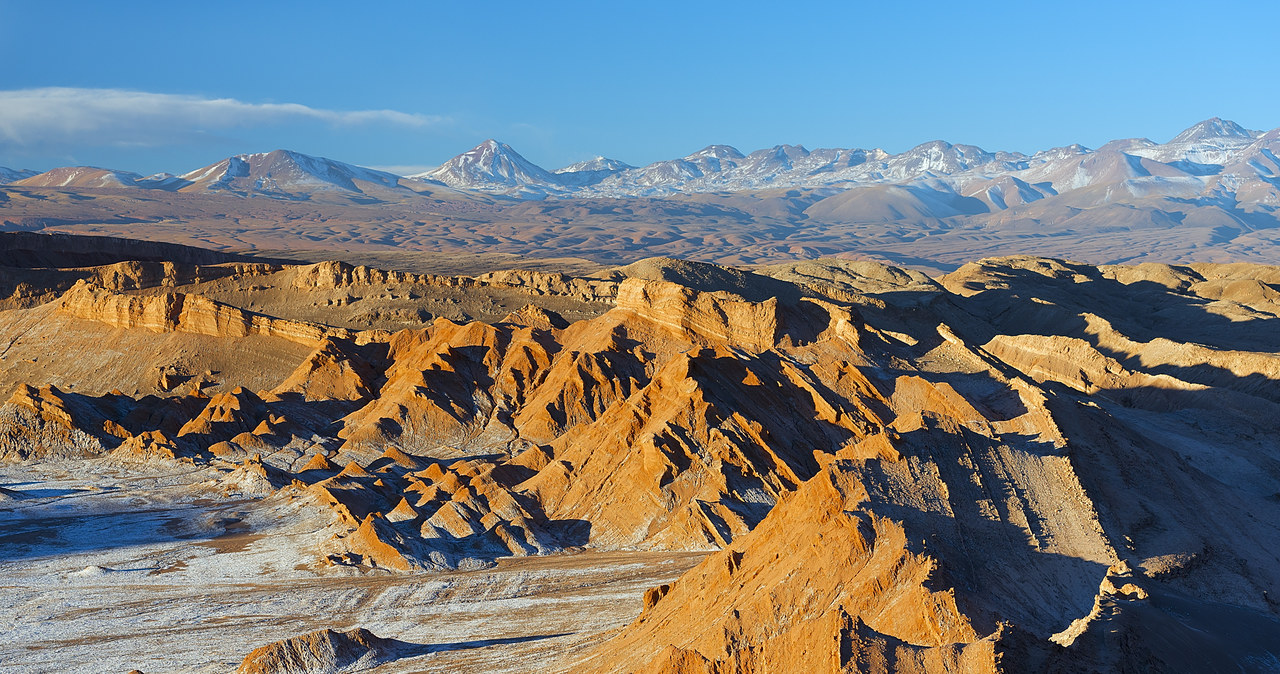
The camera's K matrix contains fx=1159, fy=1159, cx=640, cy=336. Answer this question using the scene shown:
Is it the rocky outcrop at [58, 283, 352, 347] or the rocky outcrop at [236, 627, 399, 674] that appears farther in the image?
the rocky outcrop at [58, 283, 352, 347]

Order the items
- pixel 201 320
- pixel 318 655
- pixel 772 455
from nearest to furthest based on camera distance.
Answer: pixel 318 655 → pixel 772 455 → pixel 201 320

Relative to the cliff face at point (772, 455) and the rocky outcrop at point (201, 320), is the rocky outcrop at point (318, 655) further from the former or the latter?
the rocky outcrop at point (201, 320)

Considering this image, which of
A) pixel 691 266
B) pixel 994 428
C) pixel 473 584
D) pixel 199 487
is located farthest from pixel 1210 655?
pixel 691 266

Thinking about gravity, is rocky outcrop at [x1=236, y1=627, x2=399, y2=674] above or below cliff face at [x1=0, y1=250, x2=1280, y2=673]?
below

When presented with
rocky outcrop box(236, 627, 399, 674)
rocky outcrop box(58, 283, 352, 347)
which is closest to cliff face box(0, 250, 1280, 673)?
rocky outcrop box(58, 283, 352, 347)

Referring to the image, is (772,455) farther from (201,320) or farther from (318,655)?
(201,320)

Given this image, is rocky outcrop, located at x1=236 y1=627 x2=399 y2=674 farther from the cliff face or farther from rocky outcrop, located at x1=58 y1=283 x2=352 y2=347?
rocky outcrop, located at x1=58 y1=283 x2=352 y2=347

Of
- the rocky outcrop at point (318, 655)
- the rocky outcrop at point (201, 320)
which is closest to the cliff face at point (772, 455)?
the rocky outcrop at point (201, 320)

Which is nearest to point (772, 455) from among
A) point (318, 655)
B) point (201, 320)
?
point (318, 655)
